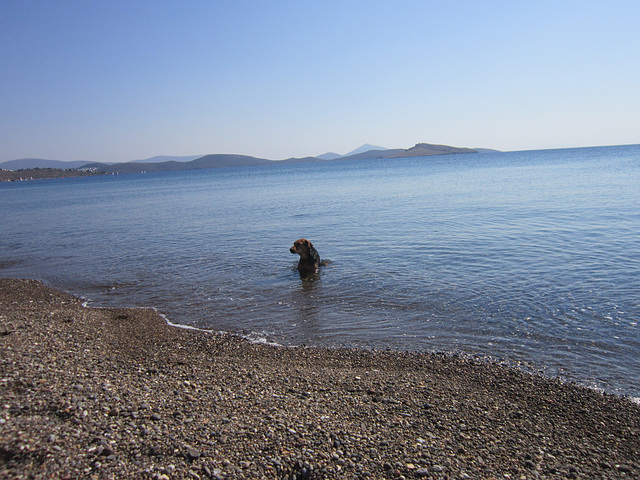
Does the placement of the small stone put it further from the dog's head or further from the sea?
the dog's head

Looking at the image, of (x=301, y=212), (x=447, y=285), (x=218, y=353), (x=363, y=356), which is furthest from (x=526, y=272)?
(x=301, y=212)

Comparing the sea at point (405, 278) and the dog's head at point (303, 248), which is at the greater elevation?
the dog's head at point (303, 248)

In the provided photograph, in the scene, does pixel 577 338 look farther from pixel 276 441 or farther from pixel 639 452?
pixel 276 441

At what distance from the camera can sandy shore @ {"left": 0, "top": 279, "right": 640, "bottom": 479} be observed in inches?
224

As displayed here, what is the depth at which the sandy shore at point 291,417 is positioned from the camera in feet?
18.6

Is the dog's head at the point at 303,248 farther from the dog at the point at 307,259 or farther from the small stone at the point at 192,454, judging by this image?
the small stone at the point at 192,454

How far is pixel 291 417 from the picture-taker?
690 centimetres

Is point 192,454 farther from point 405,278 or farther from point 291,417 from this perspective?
point 405,278

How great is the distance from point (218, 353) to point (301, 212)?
96.1 ft

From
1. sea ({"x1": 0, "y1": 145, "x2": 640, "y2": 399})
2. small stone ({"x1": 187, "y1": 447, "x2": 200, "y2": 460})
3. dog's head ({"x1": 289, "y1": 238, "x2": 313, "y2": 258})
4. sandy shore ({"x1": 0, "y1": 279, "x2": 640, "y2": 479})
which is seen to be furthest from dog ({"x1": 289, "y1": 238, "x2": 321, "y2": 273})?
small stone ({"x1": 187, "y1": 447, "x2": 200, "y2": 460})

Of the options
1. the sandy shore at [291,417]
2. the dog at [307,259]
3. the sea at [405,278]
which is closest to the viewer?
the sandy shore at [291,417]

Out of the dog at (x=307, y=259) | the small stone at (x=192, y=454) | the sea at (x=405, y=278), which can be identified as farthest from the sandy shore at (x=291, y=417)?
the dog at (x=307, y=259)

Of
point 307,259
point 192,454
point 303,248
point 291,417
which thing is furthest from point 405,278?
point 192,454

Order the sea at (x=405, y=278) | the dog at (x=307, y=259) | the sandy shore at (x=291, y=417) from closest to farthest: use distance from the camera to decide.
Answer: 1. the sandy shore at (x=291, y=417)
2. the sea at (x=405, y=278)
3. the dog at (x=307, y=259)
